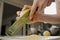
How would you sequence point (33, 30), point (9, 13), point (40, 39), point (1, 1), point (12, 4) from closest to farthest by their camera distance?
point (40, 39) → point (33, 30) → point (1, 1) → point (12, 4) → point (9, 13)

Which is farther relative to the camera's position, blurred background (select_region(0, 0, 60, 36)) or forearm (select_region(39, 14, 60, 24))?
blurred background (select_region(0, 0, 60, 36))

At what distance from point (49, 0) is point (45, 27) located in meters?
1.92

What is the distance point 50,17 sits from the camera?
53 centimetres

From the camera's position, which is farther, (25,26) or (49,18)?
(25,26)

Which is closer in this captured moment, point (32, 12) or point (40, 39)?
point (32, 12)

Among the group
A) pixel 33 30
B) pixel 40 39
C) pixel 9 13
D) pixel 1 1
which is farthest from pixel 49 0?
pixel 9 13

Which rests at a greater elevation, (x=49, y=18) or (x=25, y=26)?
(x=49, y=18)

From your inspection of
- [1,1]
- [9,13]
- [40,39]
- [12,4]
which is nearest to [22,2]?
[12,4]

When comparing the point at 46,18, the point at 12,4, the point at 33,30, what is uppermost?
the point at 12,4

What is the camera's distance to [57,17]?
57 cm

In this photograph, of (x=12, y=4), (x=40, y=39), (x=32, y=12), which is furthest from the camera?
(x=12, y=4)

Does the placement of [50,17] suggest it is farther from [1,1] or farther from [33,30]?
[1,1]

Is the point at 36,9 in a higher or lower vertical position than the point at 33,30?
higher

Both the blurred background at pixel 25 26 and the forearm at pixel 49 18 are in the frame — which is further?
the blurred background at pixel 25 26
